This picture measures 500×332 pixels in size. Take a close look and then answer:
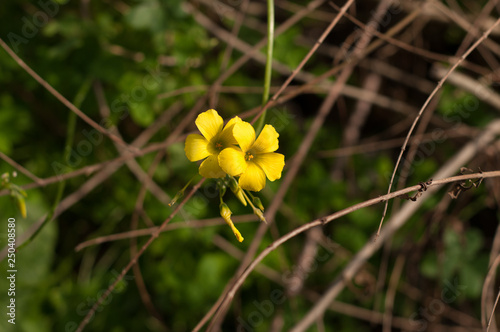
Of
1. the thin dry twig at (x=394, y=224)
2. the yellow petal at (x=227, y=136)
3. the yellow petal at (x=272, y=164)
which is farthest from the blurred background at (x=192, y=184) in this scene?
the yellow petal at (x=272, y=164)

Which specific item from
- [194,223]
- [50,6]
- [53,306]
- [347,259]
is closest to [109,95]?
[50,6]

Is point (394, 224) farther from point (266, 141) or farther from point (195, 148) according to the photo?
point (195, 148)

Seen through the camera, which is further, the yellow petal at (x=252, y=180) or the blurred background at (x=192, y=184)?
the blurred background at (x=192, y=184)

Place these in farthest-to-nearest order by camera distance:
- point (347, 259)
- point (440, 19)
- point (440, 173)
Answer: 1. point (440, 19)
2. point (347, 259)
3. point (440, 173)

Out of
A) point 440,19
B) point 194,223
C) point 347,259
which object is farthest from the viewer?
point 440,19

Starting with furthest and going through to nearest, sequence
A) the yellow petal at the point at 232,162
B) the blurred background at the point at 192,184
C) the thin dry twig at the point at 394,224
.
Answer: the blurred background at the point at 192,184 → the thin dry twig at the point at 394,224 → the yellow petal at the point at 232,162

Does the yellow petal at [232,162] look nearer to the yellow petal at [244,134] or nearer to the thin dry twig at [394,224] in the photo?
the yellow petal at [244,134]

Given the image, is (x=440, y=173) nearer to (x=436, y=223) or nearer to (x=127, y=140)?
(x=436, y=223)
